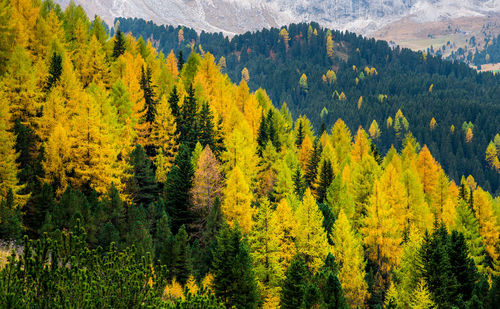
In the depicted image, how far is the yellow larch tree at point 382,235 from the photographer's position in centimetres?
4750

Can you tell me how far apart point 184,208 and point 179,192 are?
180cm

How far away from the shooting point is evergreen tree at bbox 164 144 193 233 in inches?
1754

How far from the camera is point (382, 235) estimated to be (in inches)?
1891

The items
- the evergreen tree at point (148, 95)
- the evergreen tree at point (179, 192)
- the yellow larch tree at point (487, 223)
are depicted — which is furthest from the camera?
the yellow larch tree at point (487, 223)

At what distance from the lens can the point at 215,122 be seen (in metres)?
62.1

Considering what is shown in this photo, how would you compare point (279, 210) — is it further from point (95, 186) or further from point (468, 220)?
point (468, 220)

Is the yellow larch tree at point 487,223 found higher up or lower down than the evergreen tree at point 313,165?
lower down

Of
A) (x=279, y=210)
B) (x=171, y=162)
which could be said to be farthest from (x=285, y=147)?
(x=279, y=210)

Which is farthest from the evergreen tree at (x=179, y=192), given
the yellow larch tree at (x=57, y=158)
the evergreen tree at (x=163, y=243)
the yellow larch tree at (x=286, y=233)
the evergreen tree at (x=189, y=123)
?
the yellow larch tree at (x=57, y=158)

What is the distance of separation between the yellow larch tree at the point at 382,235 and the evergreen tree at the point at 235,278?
21421 mm

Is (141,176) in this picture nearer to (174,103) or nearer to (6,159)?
(6,159)

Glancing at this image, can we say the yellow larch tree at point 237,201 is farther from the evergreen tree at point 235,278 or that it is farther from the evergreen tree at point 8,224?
the evergreen tree at point 8,224

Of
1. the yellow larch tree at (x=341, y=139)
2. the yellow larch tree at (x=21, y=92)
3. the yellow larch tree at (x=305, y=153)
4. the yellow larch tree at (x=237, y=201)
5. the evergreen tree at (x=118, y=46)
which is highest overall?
the evergreen tree at (x=118, y=46)

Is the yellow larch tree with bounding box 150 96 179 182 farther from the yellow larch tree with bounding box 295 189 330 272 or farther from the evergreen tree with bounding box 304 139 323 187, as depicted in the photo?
the evergreen tree with bounding box 304 139 323 187
